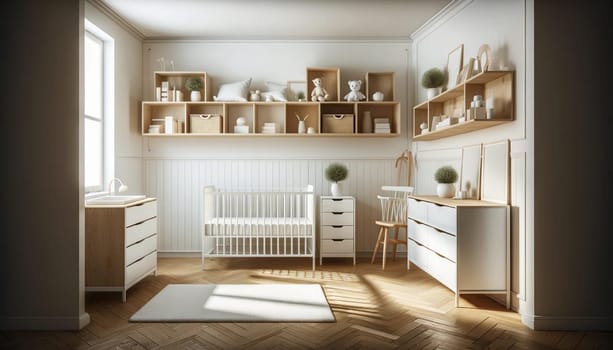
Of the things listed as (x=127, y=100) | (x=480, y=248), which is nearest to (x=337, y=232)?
(x=480, y=248)

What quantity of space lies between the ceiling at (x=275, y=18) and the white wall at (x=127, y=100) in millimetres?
155

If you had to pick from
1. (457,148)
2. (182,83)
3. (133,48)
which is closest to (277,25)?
(182,83)

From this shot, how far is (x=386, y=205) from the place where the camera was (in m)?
4.79

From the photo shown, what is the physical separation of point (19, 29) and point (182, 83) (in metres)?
2.23

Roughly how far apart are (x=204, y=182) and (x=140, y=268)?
153 centimetres

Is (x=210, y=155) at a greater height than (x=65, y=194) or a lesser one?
greater

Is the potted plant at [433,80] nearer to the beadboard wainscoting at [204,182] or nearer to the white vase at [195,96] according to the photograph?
the beadboard wainscoting at [204,182]

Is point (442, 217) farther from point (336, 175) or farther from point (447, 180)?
point (336, 175)

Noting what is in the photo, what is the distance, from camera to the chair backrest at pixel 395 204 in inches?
172

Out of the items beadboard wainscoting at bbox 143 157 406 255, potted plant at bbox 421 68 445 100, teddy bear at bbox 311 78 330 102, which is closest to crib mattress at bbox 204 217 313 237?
beadboard wainscoting at bbox 143 157 406 255

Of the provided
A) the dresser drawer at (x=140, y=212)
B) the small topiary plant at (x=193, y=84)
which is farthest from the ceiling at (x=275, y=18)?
the dresser drawer at (x=140, y=212)

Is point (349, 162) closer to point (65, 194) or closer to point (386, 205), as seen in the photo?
point (386, 205)

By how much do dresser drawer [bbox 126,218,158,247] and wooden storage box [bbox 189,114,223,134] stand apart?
1.18m

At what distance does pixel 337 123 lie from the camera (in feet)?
15.3
